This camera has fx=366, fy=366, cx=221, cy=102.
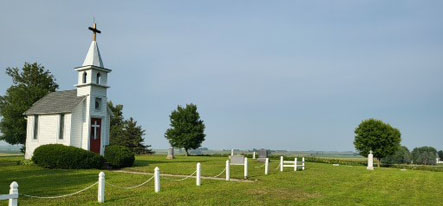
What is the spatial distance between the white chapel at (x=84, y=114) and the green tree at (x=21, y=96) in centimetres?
984

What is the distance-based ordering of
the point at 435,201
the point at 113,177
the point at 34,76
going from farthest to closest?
1. the point at 34,76
2. the point at 113,177
3. the point at 435,201

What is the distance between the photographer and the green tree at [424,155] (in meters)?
115

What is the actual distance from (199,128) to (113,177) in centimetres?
3382

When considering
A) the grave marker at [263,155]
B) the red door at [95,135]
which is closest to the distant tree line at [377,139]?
the grave marker at [263,155]

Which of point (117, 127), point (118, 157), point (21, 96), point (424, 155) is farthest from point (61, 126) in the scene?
point (424, 155)

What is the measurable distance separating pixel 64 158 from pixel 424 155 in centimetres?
12308

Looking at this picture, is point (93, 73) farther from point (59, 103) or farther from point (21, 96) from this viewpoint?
point (21, 96)

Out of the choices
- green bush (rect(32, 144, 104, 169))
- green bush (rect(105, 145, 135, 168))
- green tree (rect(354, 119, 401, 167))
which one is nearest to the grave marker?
green bush (rect(105, 145, 135, 168))

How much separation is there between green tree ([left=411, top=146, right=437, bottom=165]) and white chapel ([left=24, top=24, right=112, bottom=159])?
10654cm

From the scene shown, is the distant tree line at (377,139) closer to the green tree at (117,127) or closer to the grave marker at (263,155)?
the grave marker at (263,155)

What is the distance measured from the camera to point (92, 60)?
2919 cm

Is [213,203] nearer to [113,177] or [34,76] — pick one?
[113,177]

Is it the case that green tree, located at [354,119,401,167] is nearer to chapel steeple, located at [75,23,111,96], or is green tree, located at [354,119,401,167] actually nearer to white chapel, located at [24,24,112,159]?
white chapel, located at [24,24,112,159]

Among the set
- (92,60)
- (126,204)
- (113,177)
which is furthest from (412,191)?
(92,60)
